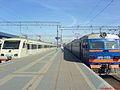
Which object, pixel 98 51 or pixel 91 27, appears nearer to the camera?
pixel 98 51

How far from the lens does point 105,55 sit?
16781 mm

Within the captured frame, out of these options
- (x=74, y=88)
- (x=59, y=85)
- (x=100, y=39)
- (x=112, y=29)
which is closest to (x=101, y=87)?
(x=74, y=88)

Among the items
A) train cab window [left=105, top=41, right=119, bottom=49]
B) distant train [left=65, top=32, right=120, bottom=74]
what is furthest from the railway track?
train cab window [left=105, top=41, right=119, bottom=49]

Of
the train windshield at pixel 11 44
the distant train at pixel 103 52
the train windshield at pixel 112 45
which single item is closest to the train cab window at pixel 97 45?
the distant train at pixel 103 52

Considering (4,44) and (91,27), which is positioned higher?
(91,27)

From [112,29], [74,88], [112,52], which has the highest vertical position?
[112,29]

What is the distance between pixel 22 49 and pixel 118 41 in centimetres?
1602

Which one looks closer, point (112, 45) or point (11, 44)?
point (112, 45)

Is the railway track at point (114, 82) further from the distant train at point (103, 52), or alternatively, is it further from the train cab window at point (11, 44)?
the train cab window at point (11, 44)

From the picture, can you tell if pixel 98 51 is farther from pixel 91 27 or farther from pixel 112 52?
pixel 91 27

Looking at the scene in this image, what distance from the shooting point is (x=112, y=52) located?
16.8 metres

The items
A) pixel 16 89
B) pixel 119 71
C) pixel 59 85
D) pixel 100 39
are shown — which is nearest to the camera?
pixel 16 89

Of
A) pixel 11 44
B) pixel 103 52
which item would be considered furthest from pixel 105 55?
pixel 11 44

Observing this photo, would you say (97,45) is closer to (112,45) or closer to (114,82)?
(112,45)
